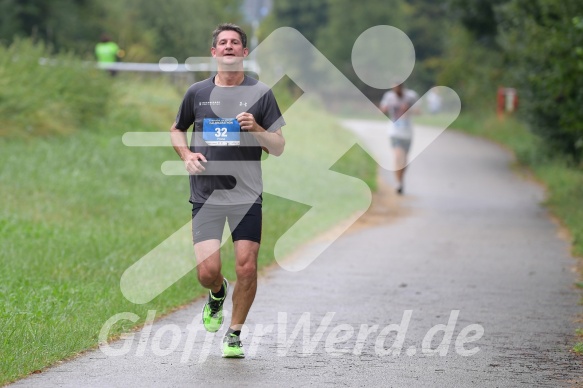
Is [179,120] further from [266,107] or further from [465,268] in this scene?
[465,268]

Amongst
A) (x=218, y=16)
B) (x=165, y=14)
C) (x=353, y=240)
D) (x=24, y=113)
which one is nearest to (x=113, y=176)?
(x=24, y=113)

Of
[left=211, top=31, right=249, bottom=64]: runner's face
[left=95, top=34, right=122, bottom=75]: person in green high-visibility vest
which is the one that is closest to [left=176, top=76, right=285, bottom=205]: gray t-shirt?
[left=211, top=31, right=249, bottom=64]: runner's face

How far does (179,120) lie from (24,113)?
41.3 ft

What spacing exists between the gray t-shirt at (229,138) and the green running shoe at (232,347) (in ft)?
2.94

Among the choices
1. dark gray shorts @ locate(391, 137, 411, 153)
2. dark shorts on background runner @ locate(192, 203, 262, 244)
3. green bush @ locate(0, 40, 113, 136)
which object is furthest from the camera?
dark gray shorts @ locate(391, 137, 411, 153)

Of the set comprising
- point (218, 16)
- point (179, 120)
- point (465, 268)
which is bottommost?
point (218, 16)

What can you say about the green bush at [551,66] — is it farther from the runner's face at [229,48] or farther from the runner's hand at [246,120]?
the runner's hand at [246,120]

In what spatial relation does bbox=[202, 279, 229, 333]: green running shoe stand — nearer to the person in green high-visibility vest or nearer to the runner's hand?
the runner's hand

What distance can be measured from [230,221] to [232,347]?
860 mm

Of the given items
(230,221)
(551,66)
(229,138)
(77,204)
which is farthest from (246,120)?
(551,66)

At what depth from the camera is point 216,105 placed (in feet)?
25.5

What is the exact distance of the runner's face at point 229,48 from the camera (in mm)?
7754

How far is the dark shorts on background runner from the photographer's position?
7.88m

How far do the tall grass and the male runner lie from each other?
1072 mm
